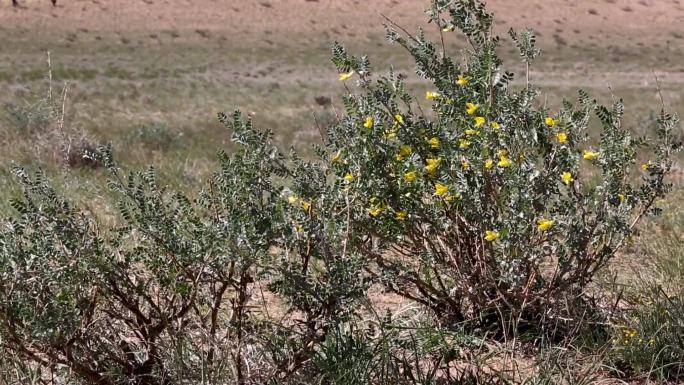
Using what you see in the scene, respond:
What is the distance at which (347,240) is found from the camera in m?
2.73

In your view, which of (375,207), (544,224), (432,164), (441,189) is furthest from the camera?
(375,207)

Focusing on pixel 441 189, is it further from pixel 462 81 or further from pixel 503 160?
pixel 462 81

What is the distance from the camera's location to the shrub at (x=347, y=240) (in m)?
2.54

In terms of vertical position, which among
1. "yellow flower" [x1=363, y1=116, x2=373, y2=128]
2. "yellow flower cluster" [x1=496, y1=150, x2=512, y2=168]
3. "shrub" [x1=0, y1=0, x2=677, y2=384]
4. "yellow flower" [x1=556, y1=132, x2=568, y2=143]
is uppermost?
"yellow flower" [x1=556, y1=132, x2=568, y2=143]

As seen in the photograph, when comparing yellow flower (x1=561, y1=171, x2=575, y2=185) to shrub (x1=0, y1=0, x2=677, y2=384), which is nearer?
shrub (x1=0, y1=0, x2=677, y2=384)

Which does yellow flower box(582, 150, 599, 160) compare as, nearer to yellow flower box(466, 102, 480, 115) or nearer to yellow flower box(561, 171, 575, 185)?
yellow flower box(561, 171, 575, 185)

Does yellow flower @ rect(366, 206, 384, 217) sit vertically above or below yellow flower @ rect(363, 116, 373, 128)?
below

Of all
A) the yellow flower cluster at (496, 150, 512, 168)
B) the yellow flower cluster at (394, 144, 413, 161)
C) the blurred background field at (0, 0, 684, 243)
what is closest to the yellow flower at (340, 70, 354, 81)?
the yellow flower cluster at (394, 144, 413, 161)

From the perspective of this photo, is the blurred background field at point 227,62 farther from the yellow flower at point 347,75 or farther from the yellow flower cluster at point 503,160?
the yellow flower at point 347,75

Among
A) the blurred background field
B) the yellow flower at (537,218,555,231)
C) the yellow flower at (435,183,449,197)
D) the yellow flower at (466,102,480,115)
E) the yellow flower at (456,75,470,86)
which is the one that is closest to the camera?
the yellow flower at (537,218,555,231)

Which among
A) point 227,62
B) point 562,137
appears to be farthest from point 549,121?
point 227,62

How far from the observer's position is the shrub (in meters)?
2.54

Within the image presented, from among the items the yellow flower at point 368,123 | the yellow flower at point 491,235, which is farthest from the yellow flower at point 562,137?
the yellow flower at point 368,123

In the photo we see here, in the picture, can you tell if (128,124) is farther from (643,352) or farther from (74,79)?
(643,352)
